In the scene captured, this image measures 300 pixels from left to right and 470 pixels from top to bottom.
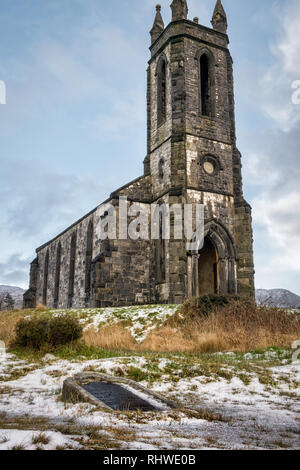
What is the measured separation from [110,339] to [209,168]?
12229 millimetres

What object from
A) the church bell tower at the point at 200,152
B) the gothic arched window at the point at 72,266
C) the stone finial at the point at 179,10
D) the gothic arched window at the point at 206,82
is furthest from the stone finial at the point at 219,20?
the gothic arched window at the point at 72,266

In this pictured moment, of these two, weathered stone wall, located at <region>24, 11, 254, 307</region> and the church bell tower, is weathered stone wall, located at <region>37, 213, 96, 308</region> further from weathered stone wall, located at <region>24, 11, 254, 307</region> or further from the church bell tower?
the church bell tower

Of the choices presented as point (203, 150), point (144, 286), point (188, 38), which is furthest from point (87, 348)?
point (188, 38)

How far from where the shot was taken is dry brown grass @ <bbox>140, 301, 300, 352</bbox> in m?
10.2

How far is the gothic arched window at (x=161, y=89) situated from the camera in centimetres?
2284

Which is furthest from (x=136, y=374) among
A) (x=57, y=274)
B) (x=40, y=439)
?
(x=57, y=274)

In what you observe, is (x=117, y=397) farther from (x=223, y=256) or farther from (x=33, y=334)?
(x=223, y=256)

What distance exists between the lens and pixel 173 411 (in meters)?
5.08

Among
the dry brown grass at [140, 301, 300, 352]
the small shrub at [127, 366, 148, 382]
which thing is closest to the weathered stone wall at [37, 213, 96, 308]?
the dry brown grass at [140, 301, 300, 352]

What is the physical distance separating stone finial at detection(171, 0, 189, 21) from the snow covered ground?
62.2 ft

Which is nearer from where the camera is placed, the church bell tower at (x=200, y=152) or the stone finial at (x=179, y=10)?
the church bell tower at (x=200, y=152)

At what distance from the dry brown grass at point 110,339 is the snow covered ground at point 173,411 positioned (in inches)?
96.8

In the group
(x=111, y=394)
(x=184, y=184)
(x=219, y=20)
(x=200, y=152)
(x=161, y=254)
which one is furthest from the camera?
(x=219, y=20)

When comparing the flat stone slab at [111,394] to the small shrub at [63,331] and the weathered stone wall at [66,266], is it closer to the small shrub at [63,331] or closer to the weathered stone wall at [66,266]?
the small shrub at [63,331]
